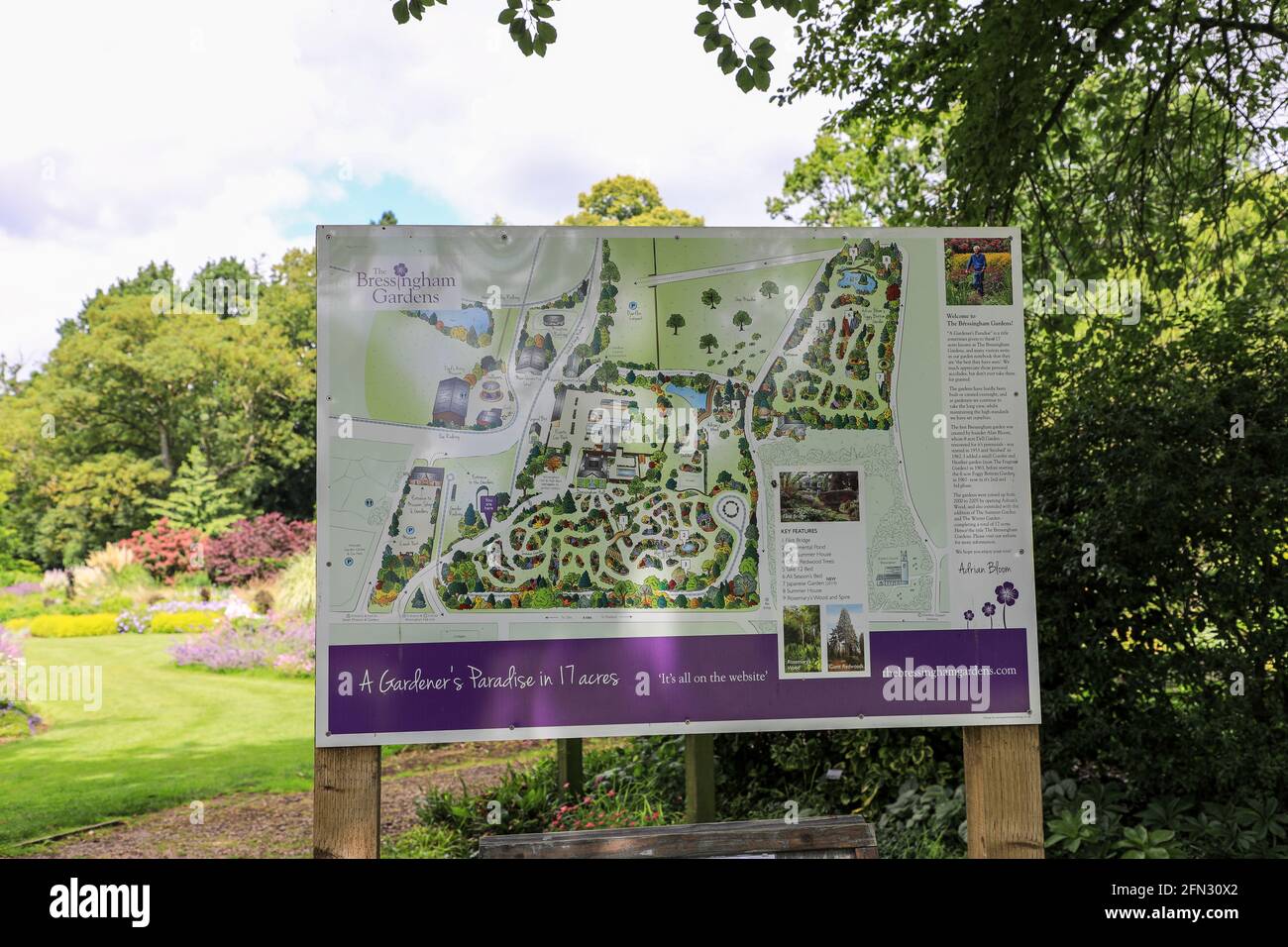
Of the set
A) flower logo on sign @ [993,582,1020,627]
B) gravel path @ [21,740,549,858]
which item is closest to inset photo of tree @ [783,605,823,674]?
flower logo on sign @ [993,582,1020,627]

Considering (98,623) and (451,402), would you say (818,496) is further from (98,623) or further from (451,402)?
(98,623)

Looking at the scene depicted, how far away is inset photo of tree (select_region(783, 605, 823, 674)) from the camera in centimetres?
286

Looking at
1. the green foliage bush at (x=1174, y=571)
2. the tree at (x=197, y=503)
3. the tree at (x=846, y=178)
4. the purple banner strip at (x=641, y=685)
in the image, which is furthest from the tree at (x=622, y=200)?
the purple banner strip at (x=641, y=685)

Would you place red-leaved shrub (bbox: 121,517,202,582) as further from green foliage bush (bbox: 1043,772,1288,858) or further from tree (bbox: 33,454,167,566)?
green foliage bush (bbox: 1043,772,1288,858)

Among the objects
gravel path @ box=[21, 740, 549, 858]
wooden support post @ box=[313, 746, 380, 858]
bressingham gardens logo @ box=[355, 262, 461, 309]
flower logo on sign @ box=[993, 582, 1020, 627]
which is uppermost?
bressingham gardens logo @ box=[355, 262, 461, 309]

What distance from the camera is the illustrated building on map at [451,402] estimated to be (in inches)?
113

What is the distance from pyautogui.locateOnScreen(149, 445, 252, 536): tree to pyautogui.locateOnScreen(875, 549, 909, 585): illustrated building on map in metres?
15.5

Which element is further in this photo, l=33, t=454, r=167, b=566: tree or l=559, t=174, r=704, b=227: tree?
l=559, t=174, r=704, b=227: tree

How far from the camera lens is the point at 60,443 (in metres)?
17.2

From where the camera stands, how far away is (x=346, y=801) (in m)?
2.79

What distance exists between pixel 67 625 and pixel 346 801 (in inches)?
477

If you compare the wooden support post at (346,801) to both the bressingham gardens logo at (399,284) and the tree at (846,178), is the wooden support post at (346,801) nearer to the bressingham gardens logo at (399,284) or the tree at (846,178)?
the bressingham gardens logo at (399,284)

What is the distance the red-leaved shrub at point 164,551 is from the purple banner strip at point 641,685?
539 inches
